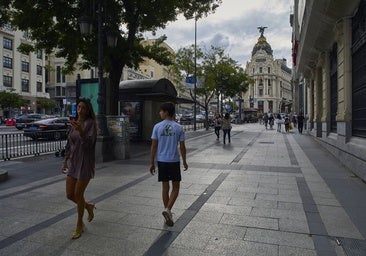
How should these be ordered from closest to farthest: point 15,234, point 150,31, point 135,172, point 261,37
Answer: point 15,234 → point 135,172 → point 150,31 → point 261,37

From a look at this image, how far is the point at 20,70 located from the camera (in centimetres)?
5512

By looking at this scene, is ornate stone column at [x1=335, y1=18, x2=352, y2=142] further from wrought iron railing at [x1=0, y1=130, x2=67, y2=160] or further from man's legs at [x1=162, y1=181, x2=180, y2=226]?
wrought iron railing at [x1=0, y1=130, x2=67, y2=160]

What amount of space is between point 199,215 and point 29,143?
10.0 m

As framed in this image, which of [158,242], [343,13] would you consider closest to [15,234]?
[158,242]

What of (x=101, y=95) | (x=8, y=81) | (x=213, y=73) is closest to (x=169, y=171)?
(x=101, y=95)

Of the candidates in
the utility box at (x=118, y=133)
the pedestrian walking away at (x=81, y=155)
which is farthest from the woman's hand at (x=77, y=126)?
the utility box at (x=118, y=133)

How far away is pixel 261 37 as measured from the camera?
121m

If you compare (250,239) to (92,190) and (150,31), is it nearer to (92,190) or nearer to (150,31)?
(92,190)

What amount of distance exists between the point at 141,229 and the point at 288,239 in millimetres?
1951

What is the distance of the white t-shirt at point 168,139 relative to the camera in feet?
15.2

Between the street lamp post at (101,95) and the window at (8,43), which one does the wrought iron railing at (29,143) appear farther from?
the window at (8,43)

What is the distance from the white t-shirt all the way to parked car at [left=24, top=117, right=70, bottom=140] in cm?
902

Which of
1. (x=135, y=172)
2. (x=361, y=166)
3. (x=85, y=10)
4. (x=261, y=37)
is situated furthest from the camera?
(x=261, y=37)

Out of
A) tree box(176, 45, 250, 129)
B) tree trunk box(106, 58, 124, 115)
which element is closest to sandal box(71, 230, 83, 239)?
tree trunk box(106, 58, 124, 115)
